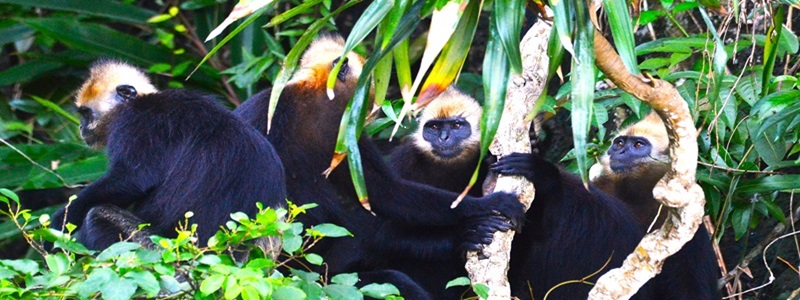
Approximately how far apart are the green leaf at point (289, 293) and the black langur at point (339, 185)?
Result: 1.74 m

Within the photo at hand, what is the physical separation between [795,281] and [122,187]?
3449 mm

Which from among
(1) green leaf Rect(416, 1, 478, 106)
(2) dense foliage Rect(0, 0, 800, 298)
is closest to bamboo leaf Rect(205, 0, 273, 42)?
(2) dense foliage Rect(0, 0, 800, 298)

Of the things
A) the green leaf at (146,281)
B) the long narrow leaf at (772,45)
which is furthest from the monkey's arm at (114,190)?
the long narrow leaf at (772,45)

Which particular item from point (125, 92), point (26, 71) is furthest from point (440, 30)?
point (26, 71)

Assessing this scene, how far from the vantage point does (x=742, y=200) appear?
5258mm

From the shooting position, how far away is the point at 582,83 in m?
3.26

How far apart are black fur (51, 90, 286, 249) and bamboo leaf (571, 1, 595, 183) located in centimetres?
159

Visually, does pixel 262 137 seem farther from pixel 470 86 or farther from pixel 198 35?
pixel 198 35

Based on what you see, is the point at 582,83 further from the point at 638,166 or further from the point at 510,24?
the point at 638,166

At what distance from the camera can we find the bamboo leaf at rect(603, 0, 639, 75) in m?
3.27

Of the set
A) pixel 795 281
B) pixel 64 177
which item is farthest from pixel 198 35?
pixel 795 281

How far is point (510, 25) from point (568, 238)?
1.83 m

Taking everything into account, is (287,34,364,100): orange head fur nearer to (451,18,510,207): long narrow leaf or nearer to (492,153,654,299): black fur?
(492,153,654,299): black fur

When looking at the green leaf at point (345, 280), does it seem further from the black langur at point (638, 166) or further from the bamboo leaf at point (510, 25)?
the black langur at point (638, 166)
